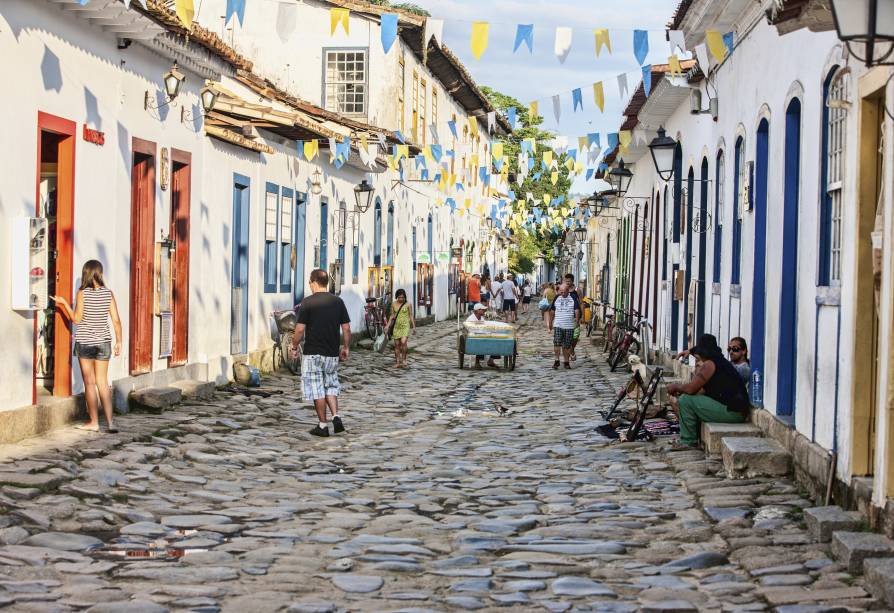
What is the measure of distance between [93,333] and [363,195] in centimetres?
1760

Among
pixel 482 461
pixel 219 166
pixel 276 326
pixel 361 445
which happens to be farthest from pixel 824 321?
pixel 276 326

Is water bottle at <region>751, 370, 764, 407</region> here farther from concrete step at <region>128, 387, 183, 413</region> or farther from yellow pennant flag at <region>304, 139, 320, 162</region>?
yellow pennant flag at <region>304, 139, 320, 162</region>

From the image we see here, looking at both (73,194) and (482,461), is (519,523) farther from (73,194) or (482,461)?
(73,194)

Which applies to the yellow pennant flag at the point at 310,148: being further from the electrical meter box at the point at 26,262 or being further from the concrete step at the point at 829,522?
the concrete step at the point at 829,522

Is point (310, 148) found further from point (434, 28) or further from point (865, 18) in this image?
point (865, 18)

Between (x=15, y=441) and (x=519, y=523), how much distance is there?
464 cm

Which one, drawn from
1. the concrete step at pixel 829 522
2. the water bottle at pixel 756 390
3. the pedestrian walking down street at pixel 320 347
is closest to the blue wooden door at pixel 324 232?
the pedestrian walking down street at pixel 320 347

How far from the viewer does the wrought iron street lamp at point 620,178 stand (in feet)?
84.7

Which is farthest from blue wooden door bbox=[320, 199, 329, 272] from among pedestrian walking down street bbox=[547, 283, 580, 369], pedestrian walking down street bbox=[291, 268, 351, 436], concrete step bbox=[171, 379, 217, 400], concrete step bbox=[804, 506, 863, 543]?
concrete step bbox=[804, 506, 863, 543]

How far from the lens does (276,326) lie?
21.1 metres

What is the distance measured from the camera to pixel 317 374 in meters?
14.1

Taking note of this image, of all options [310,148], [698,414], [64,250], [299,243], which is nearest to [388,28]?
[64,250]

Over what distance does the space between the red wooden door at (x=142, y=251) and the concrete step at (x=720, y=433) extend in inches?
260

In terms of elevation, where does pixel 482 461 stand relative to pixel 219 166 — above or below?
below
